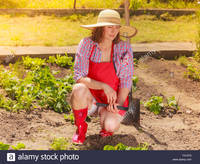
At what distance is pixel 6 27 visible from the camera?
6.96m

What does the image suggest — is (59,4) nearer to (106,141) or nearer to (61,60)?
(61,60)

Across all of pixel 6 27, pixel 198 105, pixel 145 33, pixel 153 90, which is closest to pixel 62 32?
pixel 6 27

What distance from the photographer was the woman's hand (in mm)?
2893

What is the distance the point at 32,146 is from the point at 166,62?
3140mm

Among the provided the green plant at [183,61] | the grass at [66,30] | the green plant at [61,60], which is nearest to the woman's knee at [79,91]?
the green plant at [61,60]

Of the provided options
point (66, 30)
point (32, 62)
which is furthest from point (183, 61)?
point (66, 30)

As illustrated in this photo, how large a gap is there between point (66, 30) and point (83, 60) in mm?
4054

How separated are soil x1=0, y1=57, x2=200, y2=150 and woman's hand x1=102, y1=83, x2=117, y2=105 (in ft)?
1.43

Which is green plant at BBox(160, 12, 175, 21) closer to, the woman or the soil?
the soil

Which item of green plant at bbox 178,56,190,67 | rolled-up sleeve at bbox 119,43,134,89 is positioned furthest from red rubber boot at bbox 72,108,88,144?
green plant at bbox 178,56,190,67

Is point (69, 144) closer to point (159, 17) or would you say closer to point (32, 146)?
point (32, 146)

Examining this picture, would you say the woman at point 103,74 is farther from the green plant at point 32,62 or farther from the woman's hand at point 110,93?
the green plant at point 32,62

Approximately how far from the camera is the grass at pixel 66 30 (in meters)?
6.25

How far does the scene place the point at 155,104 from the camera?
3.98 metres
